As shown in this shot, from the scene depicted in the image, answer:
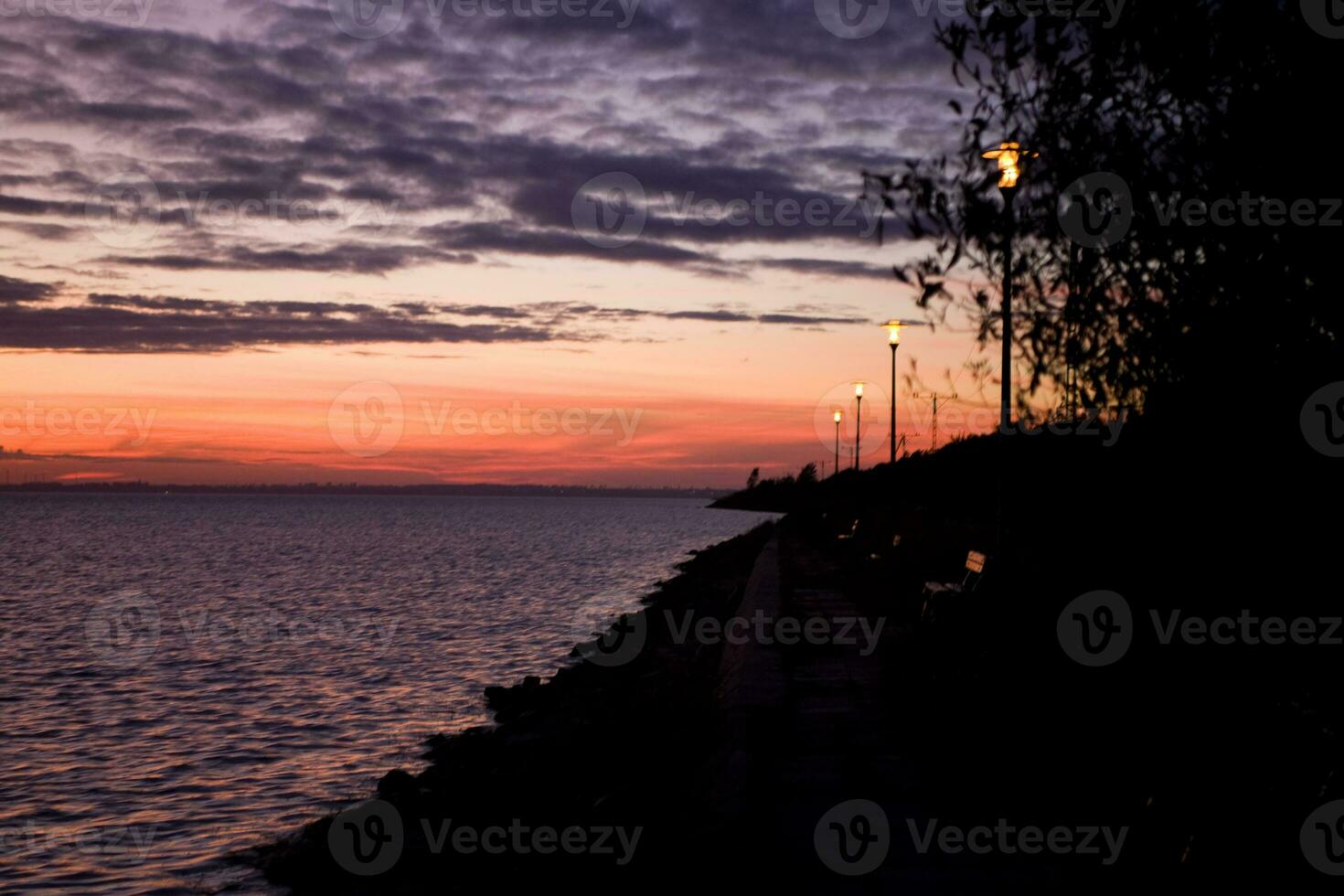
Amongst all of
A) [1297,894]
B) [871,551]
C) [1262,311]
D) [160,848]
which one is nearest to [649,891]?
[1297,894]

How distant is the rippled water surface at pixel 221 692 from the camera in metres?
13.7

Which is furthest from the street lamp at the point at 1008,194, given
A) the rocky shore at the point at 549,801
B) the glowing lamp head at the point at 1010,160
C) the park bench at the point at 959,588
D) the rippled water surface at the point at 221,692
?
the rippled water surface at the point at 221,692

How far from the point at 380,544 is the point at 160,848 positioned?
8928cm

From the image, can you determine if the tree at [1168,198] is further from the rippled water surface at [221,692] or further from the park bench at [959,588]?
the rippled water surface at [221,692]

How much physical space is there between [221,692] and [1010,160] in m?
21.6

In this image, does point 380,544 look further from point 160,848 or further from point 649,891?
point 649,891

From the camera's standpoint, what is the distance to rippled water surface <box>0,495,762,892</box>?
13.7 metres

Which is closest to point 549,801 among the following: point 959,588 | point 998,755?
point 998,755

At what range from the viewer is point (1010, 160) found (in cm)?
786

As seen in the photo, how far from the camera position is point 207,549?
299 ft

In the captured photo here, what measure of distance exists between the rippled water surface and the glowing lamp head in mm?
9690

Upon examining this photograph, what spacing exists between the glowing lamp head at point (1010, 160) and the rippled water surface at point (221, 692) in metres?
9.69

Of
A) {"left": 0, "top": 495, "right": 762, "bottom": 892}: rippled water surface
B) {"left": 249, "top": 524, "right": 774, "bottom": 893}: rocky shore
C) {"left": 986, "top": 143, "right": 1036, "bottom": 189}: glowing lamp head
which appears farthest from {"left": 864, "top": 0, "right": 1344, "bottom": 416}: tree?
{"left": 0, "top": 495, "right": 762, "bottom": 892}: rippled water surface

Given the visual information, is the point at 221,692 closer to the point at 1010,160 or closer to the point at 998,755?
the point at 998,755
